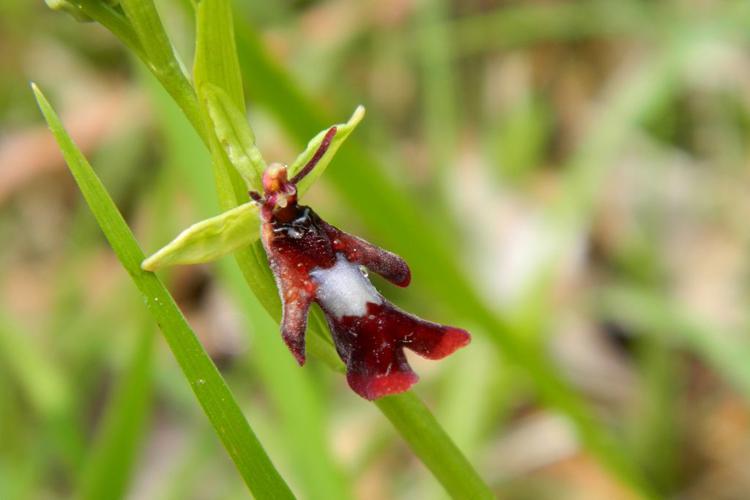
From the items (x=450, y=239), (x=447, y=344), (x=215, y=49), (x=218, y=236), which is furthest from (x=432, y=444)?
(x=450, y=239)

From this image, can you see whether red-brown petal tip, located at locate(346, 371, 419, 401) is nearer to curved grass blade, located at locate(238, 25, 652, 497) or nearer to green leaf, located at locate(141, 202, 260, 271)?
green leaf, located at locate(141, 202, 260, 271)

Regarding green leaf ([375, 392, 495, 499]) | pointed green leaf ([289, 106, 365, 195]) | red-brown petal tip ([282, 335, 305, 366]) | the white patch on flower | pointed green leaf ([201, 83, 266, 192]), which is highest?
pointed green leaf ([201, 83, 266, 192])

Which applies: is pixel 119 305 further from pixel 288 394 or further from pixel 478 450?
pixel 288 394

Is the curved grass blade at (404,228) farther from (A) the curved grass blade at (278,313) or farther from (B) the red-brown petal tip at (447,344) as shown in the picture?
(B) the red-brown petal tip at (447,344)

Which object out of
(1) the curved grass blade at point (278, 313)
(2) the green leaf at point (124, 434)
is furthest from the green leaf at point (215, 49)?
(2) the green leaf at point (124, 434)

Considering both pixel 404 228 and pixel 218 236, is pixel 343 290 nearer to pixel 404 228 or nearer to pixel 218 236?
pixel 218 236

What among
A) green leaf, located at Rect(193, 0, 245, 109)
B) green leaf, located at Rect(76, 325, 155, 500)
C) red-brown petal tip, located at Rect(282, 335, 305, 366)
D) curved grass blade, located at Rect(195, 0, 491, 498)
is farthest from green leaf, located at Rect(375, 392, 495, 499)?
green leaf, located at Rect(76, 325, 155, 500)

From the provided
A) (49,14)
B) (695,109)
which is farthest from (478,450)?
(49,14)
